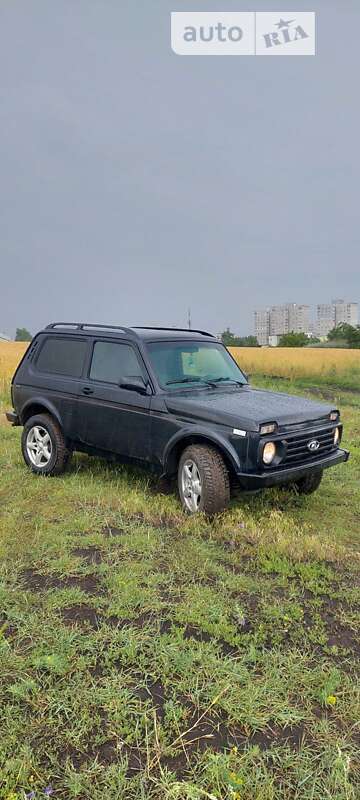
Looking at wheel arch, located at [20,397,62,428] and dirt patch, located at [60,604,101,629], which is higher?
wheel arch, located at [20,397,62,428]

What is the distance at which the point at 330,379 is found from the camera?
20.1 m

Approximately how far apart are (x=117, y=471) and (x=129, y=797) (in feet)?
13.5

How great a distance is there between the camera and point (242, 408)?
13.8 ft

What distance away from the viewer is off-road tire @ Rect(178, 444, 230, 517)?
13.3 feet

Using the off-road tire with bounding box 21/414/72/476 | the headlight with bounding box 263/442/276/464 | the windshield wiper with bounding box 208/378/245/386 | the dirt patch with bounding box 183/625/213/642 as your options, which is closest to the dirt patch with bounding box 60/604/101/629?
the dirt patch with bounding box 183/625/213/642

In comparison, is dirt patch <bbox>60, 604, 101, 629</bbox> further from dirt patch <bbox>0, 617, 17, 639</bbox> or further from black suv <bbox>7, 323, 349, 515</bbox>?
black suv <bbox>7, 323, 349, 515</bbox>

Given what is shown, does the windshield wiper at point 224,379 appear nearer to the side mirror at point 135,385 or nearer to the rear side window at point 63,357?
the side mirror at point 135,385

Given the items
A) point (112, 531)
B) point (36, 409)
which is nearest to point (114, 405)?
point (112, 531)

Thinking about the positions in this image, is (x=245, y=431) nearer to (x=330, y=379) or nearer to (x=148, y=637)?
(x=148, y=637)

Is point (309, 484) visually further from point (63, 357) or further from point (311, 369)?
point (311, 369)

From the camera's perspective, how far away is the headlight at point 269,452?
390cm

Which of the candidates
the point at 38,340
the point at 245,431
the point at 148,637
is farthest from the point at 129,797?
the point at 38,340

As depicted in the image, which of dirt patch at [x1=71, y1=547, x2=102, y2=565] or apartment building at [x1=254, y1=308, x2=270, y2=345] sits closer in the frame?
dirt patch at [x1=71, y1=547, x2=102, y2=565]

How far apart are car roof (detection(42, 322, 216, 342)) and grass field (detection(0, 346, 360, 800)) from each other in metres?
1.77
